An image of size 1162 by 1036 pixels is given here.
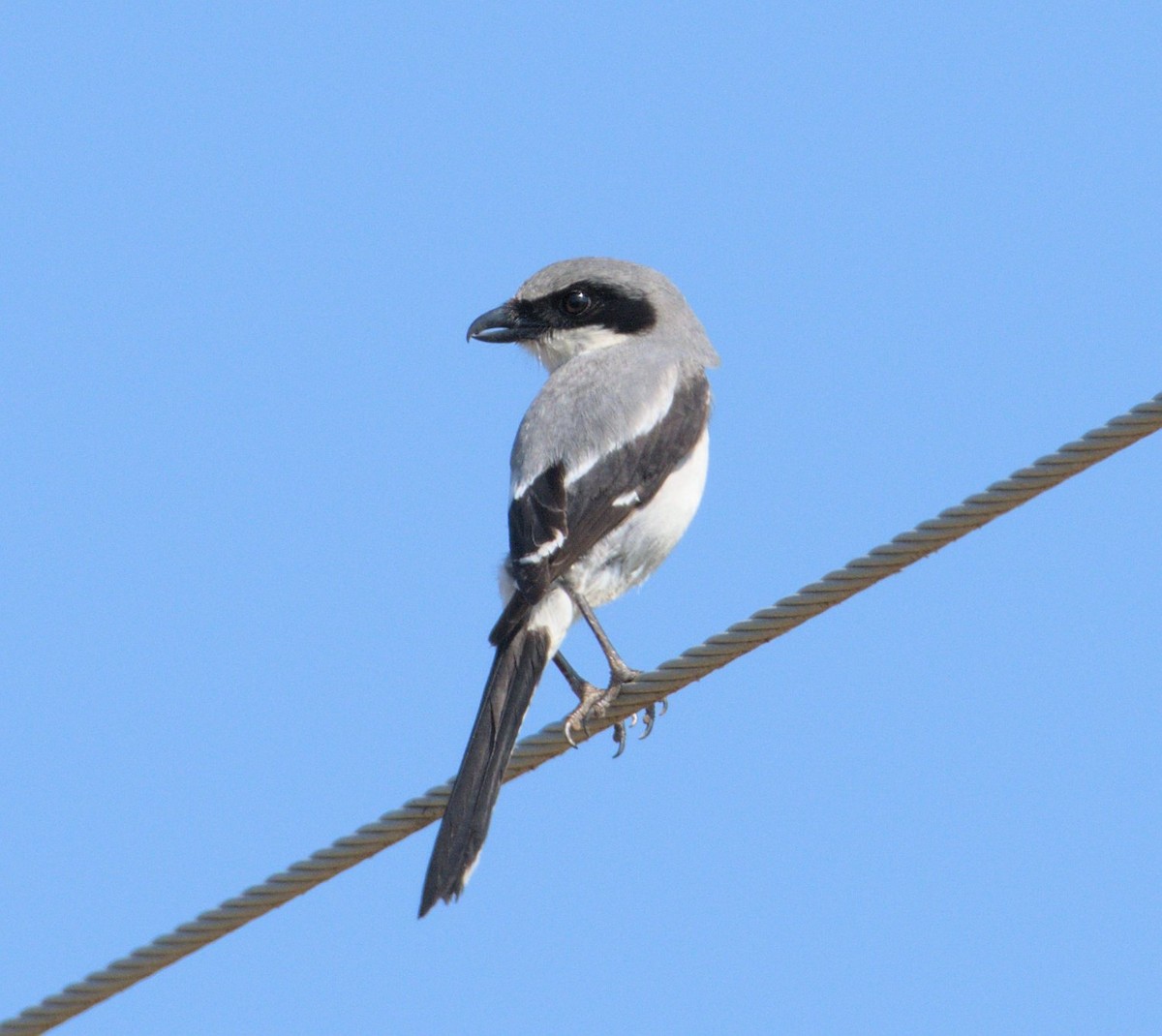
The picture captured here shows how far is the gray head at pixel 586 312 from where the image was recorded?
260 inches

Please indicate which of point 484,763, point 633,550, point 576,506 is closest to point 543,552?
point 576,506

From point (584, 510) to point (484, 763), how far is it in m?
0.96

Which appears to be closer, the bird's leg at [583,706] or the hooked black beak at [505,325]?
the bird's leg at [583,706]

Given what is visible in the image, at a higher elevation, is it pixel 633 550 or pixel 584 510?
pixel 584 510

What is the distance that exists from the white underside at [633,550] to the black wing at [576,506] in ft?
0.17

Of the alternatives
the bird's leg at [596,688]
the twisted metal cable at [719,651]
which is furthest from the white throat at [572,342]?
the twisted metal cable at [719,651]

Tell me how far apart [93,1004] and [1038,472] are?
2446 millimetres

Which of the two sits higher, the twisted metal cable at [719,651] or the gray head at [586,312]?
the gray head at [586,312]

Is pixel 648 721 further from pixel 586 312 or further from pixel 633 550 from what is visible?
pixel 586 312

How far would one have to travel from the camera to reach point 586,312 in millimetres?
6672

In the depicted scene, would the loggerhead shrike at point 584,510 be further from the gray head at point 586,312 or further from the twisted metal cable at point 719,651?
the twisted metal cable at point 719,651

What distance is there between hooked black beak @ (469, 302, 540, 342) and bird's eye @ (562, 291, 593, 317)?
0.15 metres

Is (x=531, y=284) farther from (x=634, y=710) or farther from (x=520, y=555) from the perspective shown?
(x=634, y=710)

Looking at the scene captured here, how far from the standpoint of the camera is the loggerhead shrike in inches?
184
